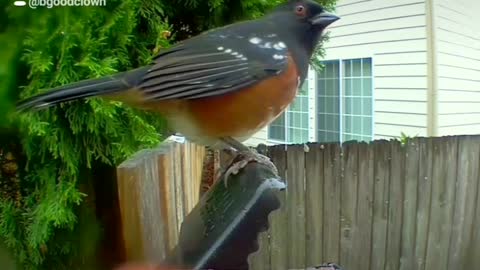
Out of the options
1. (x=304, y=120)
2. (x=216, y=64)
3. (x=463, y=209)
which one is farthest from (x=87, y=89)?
(x=463, y=209)

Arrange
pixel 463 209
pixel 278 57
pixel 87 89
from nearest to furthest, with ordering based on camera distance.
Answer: pixel 87 89 < pixel 278 57 < pixel 463 209

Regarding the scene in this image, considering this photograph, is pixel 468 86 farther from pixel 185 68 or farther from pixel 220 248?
pixel 220 248

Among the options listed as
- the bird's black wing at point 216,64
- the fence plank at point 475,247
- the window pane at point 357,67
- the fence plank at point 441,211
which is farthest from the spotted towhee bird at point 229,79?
the fence plank at point 475,247

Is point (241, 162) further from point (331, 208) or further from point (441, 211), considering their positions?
point (441, 211)

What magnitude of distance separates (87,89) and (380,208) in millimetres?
941

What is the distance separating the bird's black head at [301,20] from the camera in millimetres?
608

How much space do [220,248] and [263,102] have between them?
22 centimetres

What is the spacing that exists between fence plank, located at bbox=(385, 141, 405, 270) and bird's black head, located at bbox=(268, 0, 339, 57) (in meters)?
0.68

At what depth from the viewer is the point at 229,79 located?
567 millimetres

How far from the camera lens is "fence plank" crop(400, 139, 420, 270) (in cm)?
124

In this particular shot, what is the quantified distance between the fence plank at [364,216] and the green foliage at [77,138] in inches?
25.8

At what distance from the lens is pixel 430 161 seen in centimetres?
125

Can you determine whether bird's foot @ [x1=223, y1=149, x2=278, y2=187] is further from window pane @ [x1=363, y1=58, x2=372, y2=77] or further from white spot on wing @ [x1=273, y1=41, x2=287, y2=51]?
window pane @ [x1=363, y1=58, x2=372, y2=77]

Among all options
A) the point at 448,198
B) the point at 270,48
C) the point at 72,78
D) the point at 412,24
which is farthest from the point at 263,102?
the point at 448,198
